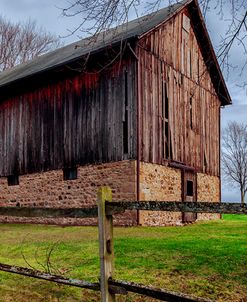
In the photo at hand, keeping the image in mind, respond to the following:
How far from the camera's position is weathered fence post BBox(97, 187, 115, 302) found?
435cm

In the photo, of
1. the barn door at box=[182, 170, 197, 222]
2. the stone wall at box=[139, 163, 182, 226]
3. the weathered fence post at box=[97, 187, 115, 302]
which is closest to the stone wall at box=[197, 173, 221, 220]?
the barn door at box=[182, 170, 197, 222]

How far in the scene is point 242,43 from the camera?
5504 mm

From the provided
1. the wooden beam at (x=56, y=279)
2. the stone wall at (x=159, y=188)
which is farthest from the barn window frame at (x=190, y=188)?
the wooden beam at (x=56, y=279)

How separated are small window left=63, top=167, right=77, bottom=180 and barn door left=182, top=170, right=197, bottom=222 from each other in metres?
4.59

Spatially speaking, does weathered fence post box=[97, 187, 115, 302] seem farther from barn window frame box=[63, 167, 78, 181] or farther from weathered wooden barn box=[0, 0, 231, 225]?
barn window frame box=[63, 167, 78, 181]

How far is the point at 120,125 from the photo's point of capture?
1429 centimetres

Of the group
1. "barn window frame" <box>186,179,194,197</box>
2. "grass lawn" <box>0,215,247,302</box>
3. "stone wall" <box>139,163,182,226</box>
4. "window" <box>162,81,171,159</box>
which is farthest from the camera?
"barn window frame" <box>186,179,194,197</box>

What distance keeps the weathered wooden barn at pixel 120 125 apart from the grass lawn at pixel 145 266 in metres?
4.47

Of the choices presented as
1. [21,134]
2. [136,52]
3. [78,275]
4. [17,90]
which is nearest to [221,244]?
[78,275]

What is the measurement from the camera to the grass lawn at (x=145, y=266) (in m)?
5.47

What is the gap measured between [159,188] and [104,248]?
1056cm

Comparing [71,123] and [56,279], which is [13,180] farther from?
[56,279]

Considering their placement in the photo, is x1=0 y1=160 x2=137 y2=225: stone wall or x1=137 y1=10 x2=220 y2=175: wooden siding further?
x1=137 y1=10 x2=220 y2=175: wooden siding

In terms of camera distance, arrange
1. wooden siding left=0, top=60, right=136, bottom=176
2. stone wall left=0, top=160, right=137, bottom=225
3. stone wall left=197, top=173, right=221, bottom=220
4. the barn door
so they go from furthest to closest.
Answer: stone wall left=197, top=173, right=221, bottom=220
the barn door
wooden siding left=0, top=60, right=136, bottom=176
stone wall left=0, top=160, right=137, bottom=225
